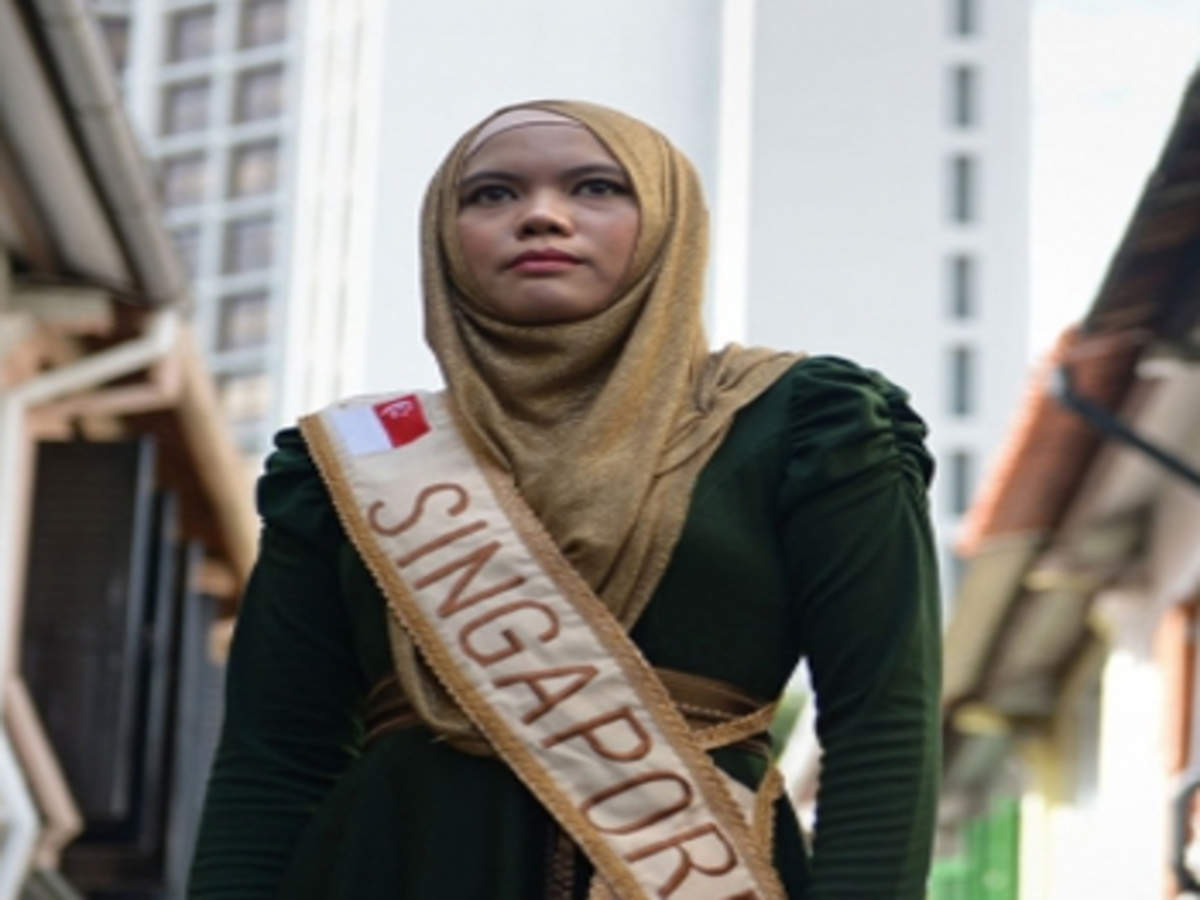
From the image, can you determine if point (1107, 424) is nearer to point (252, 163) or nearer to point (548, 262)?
point (548, 262)

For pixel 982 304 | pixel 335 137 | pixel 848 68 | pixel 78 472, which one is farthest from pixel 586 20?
pixel 982 304

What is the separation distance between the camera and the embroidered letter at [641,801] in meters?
3.35

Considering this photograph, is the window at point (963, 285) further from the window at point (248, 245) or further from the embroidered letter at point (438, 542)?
the embroidered letter at point (438, 542)

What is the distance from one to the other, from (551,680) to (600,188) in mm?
432

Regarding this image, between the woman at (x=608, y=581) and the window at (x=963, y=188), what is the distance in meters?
83.1

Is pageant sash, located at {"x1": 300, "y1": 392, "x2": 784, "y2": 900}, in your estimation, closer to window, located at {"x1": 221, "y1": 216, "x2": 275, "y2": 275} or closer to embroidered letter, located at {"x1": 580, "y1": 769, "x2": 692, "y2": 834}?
embroidered letter, located at {"x1": 580, "y1": 769, "x2": 692, "y2": 834}

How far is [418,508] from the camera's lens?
3.54m

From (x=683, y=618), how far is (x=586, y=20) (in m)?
2.55

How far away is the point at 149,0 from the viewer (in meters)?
93.8

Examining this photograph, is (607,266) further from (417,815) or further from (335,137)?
(335,137)

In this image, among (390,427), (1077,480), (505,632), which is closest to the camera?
(505,632)

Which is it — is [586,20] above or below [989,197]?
above

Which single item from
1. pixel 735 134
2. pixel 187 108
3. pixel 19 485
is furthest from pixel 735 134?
pixel 187 108

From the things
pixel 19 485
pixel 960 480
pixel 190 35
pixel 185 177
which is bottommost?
pixel 960 480
